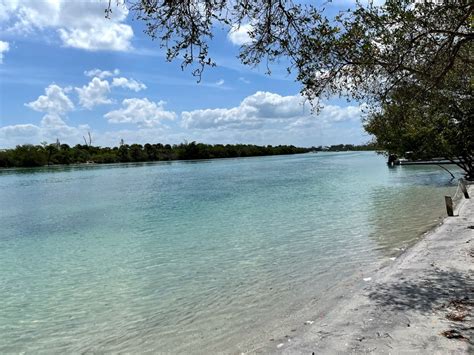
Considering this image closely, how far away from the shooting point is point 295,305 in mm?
8688

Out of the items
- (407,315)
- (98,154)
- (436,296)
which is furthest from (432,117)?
(98,154)

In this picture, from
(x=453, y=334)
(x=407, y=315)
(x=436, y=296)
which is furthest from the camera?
(x=436, y=296)

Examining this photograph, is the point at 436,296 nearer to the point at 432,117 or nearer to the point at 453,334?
the point at 453,334

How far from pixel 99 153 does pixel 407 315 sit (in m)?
172

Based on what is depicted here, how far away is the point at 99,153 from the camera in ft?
554

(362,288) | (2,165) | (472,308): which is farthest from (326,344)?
(2,165)

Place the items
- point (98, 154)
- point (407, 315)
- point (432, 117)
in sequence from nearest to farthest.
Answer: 1. point (407, 315)
2. point (432, 117)
3. point (98, 154)

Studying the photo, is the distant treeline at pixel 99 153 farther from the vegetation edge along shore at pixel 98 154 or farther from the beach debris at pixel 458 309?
the beach debris at pixel 458 309

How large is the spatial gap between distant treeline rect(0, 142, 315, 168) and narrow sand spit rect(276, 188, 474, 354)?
151 m

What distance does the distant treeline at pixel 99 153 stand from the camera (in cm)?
14400

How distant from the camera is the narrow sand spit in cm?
559

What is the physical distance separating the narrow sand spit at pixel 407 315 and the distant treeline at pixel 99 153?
151335mm

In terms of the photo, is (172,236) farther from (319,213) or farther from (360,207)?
(360,207)

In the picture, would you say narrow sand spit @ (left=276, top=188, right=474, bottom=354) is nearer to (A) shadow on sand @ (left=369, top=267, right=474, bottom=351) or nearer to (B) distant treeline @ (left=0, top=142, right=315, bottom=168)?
(A) shadow on sand @ (left=369, top=267, right=474, bottom=351)
